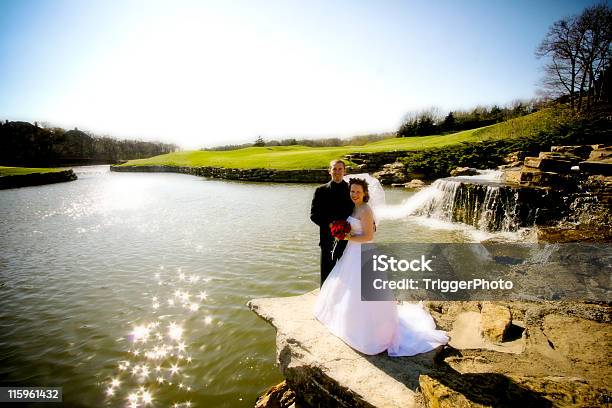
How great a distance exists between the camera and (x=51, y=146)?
92.2 metres

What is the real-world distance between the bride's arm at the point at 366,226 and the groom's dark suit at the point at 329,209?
2.35 ft

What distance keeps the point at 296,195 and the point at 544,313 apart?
21.5 metres

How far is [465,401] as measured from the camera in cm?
300

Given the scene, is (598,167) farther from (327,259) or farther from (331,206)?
(327,259)

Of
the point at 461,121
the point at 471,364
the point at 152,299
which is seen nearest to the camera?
the point at 471,364

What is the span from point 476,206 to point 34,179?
47.3 meters

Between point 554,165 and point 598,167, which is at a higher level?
point 554,165

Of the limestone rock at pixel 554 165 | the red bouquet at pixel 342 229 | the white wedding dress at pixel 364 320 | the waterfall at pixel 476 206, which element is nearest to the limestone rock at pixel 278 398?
the white wedding dress at pixel 364 320

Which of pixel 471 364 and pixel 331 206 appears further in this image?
pixel 331 206

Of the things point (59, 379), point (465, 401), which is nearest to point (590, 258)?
point (465, 401)

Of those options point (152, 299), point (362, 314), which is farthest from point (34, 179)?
point (362, 314)

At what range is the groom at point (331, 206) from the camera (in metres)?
5.82

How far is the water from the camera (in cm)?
539

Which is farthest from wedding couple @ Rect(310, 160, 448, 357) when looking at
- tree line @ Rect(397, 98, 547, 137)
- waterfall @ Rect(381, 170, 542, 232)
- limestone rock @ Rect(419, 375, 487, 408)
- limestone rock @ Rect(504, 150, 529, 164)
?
tree line @ Rect(397, 98, 547, 137)
